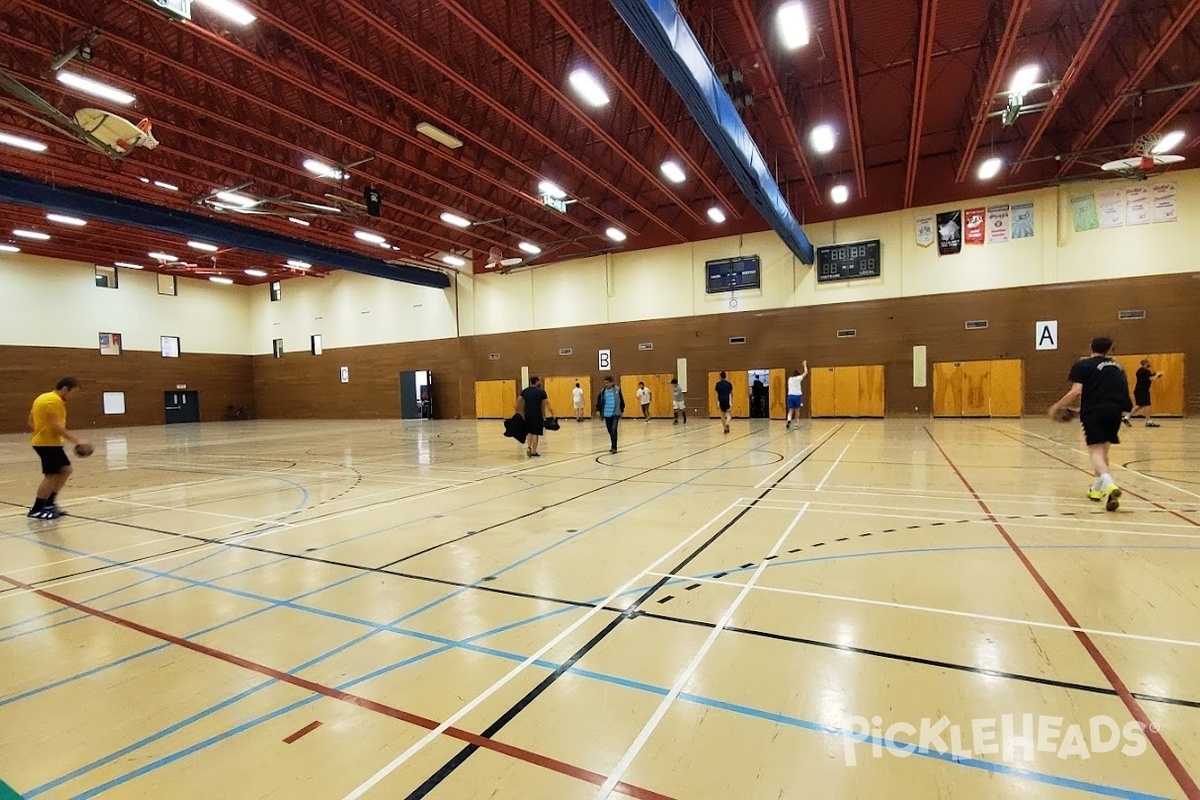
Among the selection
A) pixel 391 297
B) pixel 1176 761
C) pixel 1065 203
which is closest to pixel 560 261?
pixel 391 297

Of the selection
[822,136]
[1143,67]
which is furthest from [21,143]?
[1143,67]

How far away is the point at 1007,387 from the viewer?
63.1 ft

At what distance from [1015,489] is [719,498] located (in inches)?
150

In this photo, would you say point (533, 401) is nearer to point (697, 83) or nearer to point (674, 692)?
point (697, 83)

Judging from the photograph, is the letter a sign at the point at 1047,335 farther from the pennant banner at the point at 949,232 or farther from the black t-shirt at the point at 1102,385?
the black t-shirt at the point at 1102,385

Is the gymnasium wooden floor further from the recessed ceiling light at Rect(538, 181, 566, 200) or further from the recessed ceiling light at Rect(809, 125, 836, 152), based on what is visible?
the recessed ceiling light at Rect(538, 181, 566, 200)

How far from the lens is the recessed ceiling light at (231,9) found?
8.76 meters

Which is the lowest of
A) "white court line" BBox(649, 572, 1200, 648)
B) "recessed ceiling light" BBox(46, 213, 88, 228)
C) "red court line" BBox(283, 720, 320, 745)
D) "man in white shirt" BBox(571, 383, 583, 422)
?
"white court line" BBox(649, 572, 1200, 648)

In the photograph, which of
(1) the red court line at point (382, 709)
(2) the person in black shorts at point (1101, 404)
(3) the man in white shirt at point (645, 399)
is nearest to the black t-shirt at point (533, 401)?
(1) the red court line at point (382, 709)

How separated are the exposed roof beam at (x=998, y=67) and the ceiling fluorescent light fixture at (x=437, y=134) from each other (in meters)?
11.5

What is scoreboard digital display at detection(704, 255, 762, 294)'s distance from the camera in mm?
22531

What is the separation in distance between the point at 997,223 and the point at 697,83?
51.9 feet

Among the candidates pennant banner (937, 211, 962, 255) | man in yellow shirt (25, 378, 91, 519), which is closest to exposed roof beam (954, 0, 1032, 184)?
pennant banner (937, 211, 962, 255)

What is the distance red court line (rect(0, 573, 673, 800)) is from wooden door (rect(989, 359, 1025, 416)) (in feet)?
73.1
